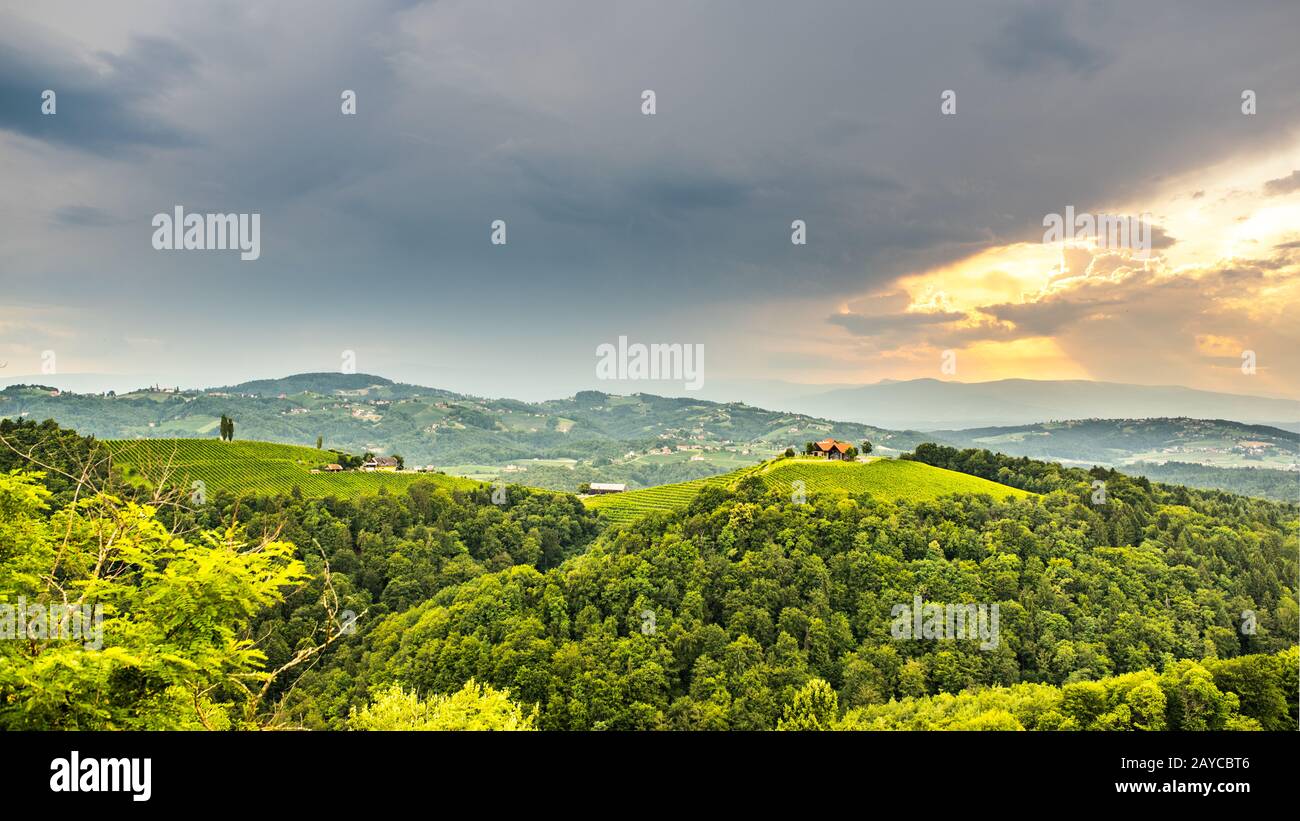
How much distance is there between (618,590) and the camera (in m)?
40.0

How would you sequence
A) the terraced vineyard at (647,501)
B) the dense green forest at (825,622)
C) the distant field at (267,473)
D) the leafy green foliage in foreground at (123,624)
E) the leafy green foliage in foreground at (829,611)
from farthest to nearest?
the terraced vineyard at (647,501)
the distant field at (267,473)
the leafy green foliage in foreground at (829,611)
the dense green forest at (825,622)
the leafy green foliage in foreground at (123,624)

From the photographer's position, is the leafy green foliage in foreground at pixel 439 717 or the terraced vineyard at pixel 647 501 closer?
the leafy green foliage in foreground at pixel 439 717

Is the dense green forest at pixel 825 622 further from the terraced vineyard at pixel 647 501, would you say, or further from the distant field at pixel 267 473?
the terraced vineyard at pixel 647 501

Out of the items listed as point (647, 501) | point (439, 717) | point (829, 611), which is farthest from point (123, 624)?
point (647, 501)

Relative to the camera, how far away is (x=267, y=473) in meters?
78.8

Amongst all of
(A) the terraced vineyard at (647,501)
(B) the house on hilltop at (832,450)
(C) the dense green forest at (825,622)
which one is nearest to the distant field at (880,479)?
(B) the house on hilltop at (832,450)

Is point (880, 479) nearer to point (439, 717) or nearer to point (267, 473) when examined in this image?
point (439, 717)

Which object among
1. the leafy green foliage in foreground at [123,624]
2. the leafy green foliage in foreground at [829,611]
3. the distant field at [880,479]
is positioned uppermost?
the leafy green foliage in foreground at [123,624]

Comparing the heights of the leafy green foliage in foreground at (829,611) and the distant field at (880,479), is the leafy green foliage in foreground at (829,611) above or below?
below

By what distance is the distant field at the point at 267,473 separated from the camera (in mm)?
73812
